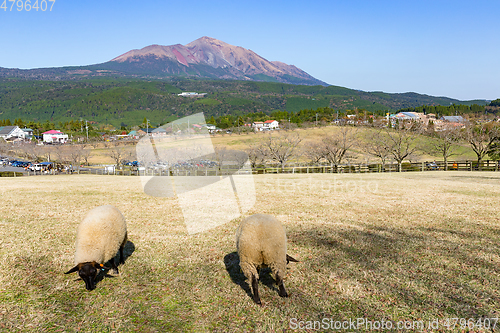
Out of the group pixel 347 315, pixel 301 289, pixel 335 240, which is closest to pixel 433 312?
pixel 347 315

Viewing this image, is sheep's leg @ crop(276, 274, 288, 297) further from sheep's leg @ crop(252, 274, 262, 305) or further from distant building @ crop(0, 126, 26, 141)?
distant building @ crop(0, 126, 26, 141)

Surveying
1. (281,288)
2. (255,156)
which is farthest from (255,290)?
(255,156)

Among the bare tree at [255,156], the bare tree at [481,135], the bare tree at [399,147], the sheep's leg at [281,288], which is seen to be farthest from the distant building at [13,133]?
the bare tree at [481,135]

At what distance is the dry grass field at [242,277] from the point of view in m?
4.91

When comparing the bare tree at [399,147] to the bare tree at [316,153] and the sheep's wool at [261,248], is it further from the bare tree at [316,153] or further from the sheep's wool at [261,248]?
the sheep's wool at [261,248]

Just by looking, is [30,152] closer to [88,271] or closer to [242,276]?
[88,271]

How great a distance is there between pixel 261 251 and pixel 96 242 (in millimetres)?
3448

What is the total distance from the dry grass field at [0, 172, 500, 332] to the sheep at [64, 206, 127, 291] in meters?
0.49

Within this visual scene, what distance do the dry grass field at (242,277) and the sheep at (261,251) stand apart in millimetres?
462

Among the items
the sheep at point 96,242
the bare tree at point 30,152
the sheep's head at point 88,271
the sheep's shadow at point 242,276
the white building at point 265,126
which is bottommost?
the bare tree at point 30,152

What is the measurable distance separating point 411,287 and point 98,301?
635 centimetres

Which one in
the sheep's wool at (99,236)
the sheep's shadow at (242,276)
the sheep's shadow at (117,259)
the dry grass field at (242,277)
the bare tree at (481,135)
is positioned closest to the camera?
the dry grass field at (242,277)

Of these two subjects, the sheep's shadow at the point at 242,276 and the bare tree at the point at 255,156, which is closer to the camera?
the sheep's shadow at the point at 242,276

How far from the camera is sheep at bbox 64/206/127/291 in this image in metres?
5.61
